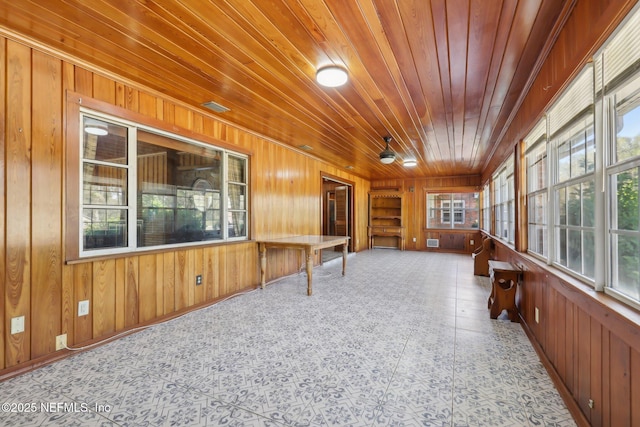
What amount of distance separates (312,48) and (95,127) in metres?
2.11

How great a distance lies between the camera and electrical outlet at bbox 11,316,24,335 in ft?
6.63

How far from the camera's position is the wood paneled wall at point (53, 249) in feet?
6.60

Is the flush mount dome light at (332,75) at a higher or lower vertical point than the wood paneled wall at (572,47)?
higher

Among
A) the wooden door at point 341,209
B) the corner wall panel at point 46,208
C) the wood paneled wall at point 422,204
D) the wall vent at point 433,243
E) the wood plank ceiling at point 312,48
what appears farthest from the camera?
the wall vent at point 433,243

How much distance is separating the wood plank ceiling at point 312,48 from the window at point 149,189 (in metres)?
0.57

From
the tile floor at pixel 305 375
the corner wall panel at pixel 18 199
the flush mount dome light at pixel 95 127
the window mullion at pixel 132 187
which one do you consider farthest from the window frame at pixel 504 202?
the corner wall panel at pixel 18 199

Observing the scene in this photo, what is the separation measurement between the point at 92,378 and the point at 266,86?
2829 millimetres

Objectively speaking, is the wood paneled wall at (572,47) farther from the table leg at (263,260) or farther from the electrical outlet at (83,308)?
the electrical outlet at (83,308)

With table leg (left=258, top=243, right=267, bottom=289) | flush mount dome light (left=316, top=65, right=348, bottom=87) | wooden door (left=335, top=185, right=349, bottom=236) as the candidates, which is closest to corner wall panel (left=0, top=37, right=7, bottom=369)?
flush mount dome light (left=316, top=65, right=348, bottom=87)

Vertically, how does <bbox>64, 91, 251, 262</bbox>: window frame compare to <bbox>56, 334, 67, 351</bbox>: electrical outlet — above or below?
above

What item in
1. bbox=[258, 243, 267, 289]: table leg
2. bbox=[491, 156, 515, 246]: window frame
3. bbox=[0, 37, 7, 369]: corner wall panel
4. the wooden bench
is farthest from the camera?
the wooden bench

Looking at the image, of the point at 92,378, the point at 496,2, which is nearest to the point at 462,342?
the point at 496,2

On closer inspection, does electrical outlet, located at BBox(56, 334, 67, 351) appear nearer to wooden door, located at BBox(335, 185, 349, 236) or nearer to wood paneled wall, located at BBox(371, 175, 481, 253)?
wooden door, located at BBox(335, 185, 349, 236)

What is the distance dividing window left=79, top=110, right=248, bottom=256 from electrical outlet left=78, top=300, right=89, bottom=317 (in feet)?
1.38
